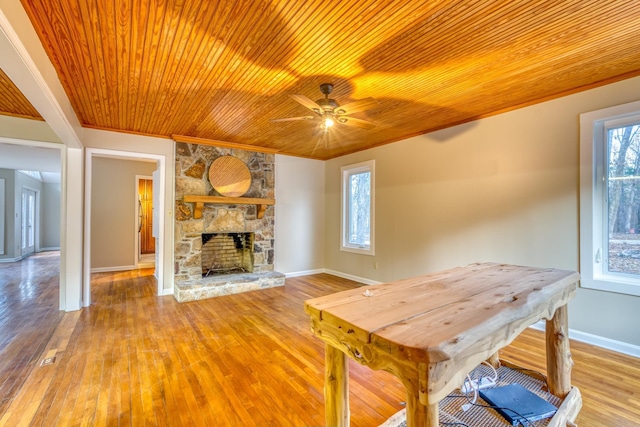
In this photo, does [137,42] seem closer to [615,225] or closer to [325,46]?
[325,46]

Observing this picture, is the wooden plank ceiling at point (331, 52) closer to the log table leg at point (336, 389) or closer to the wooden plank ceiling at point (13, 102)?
the wooden plank ceiling at point (13, 102)

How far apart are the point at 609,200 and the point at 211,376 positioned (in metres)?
3.95

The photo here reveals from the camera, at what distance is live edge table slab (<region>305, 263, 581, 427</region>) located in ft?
3.11

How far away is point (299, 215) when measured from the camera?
578 cm

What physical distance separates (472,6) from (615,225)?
2557 millimetres

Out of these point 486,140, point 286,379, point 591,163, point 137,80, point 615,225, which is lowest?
point 286,379

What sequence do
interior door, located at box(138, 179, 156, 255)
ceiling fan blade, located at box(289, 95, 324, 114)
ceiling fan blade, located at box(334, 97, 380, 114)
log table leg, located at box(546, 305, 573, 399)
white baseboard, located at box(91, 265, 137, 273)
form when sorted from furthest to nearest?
interior door, located at box(138, 179, 156, 255)
white baseboard, located at box(91, 265, 137, 273)
ceiling fan blade, located at box(334, 97, 380, 114)
ceiling fan blade, located at box(289, 95, 324, 114)
log table leg, located at box(546, 305, 573, 399)

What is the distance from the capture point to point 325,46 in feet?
6.75

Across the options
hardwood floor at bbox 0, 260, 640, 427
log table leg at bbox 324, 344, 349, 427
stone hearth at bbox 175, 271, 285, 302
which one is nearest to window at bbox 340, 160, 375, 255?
stone hearth at bbox 175, 271, 285, 302

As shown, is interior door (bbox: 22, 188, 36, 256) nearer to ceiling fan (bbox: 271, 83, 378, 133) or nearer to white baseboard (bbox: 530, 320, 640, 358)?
ceiling fan (bbox: 271, 83, 378, 133)

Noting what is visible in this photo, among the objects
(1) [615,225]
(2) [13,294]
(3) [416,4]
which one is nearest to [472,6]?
(3) [416,4]

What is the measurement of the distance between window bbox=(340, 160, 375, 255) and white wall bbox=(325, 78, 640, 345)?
0.21 m

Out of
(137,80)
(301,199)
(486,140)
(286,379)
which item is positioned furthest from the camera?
(301,199)

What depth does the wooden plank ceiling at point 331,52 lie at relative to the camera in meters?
1.72
